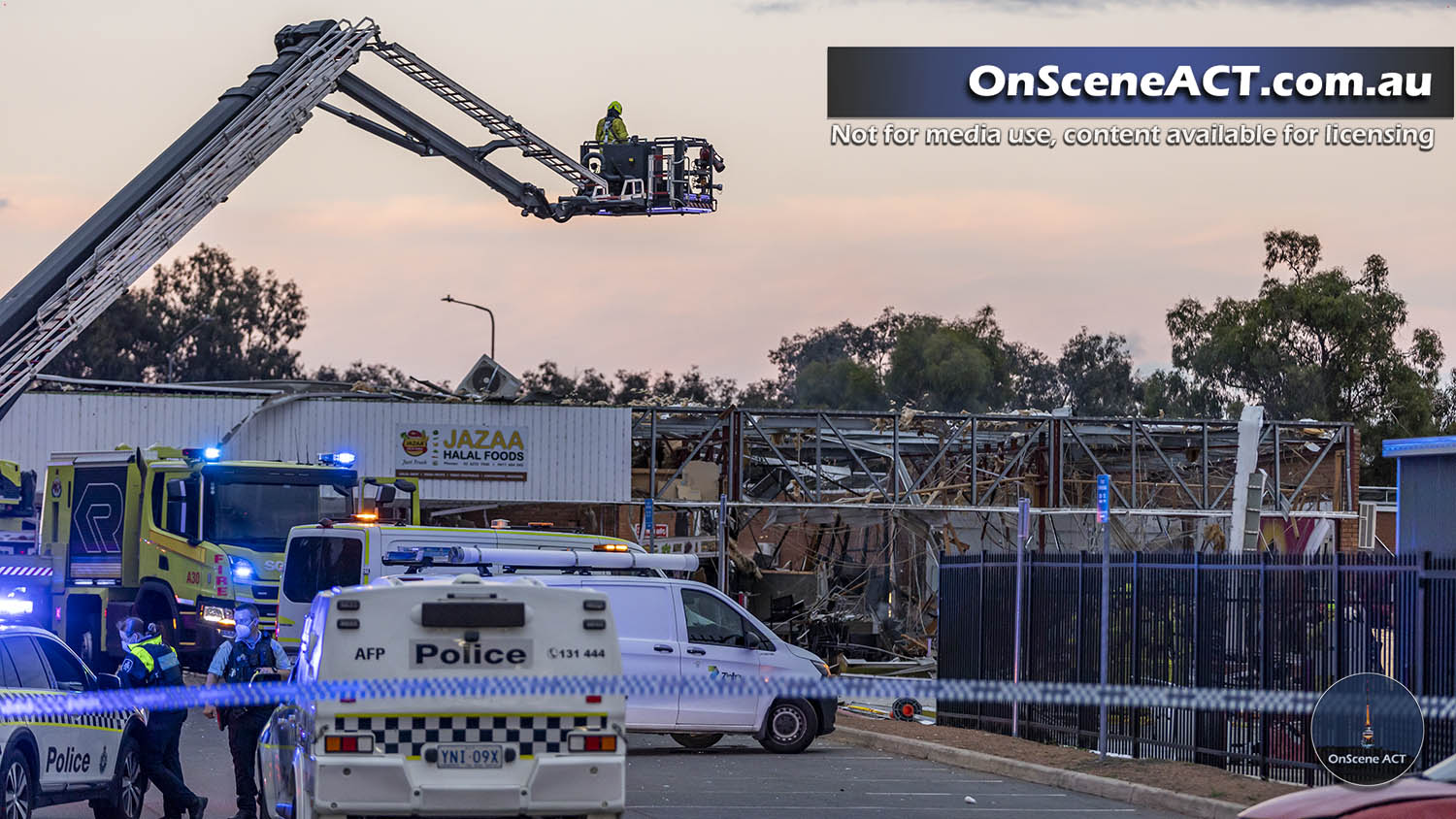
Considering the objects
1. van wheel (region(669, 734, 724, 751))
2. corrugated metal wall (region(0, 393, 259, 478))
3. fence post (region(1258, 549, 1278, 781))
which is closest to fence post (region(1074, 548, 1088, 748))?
fence post (region(1258, 549, 1278, 781))

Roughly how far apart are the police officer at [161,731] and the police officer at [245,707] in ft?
1.02

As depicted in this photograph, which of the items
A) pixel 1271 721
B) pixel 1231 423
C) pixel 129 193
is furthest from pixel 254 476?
pixel 1231 423

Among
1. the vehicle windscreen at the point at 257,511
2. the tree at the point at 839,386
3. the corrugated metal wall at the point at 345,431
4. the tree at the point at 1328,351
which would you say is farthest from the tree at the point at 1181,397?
the vehicle windscreen at the point at 257,511

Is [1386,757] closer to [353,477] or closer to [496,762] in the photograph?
[496,762]

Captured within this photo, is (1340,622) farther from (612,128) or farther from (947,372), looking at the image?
(947,372)

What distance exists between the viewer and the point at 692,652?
61.8ft

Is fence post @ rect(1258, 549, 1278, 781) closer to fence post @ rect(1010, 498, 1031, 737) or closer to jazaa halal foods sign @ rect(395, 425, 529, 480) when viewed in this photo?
fence post @ rect(1010, 498, 1031, 737)

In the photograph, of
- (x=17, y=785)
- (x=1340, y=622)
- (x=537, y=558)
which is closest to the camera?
(x=17, y=785)

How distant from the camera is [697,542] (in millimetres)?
33531

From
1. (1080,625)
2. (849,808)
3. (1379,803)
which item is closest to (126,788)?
(849,808)

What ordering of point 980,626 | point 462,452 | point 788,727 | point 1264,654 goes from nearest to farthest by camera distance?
point 1264,654 → point 788,727 → point 980,626 → point 462,452

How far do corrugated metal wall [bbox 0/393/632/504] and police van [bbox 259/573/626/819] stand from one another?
25.5m

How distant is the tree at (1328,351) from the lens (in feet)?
227

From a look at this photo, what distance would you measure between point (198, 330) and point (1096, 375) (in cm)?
4699
